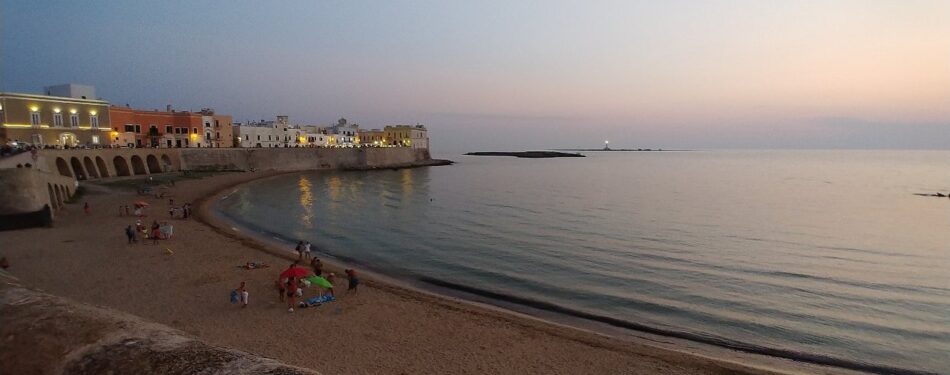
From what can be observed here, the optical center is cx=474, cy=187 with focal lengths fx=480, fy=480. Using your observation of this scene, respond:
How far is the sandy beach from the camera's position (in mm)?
12180

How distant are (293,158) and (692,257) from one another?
7257 centimetres

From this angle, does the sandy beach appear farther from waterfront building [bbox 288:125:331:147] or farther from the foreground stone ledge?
waterfront building [bbox 288:125:331:147]

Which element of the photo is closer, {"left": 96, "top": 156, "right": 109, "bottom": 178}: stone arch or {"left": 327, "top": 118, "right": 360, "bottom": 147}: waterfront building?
{"left": 96, "top": 156, "right": 109, "bottom": 178}: stone arch

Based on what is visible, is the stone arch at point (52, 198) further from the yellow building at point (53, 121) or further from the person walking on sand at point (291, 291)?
Result: the person walking on sand at point (291, 291)

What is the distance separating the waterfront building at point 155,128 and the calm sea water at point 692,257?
23.3 metres

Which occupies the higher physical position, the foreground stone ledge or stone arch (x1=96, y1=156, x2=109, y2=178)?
the foreground stone ledge

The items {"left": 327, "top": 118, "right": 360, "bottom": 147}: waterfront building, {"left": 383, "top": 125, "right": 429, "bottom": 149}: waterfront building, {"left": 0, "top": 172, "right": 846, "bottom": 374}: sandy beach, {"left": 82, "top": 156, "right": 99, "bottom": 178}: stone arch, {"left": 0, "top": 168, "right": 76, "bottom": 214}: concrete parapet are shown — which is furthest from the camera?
{"left": 383, "top": 125, "right": 429, "bottom": 149}: waterfront building

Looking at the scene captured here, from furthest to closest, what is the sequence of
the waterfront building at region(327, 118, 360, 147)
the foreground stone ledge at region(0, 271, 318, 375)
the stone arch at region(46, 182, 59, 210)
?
the waterfront building at region(327, 118, 360, 147), the stone arch at region(46, 182, 59, 210), the foreground stone ledge at region(0, 271, 318, 375)

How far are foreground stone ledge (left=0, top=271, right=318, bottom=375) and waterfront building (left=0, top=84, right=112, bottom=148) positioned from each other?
53.5 m

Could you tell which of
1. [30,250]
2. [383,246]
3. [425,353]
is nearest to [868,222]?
[383,246]

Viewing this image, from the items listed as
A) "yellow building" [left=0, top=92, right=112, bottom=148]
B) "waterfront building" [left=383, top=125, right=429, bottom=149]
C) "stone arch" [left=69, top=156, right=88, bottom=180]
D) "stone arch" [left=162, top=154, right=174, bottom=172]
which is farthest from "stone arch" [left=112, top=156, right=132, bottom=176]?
"waterfront building" [left=383, top=125, right=429, bottom=149]

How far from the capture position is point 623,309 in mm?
16953

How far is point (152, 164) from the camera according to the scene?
191 feet

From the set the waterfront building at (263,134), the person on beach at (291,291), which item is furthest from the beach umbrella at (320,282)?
the waterfront building at (263,134)
